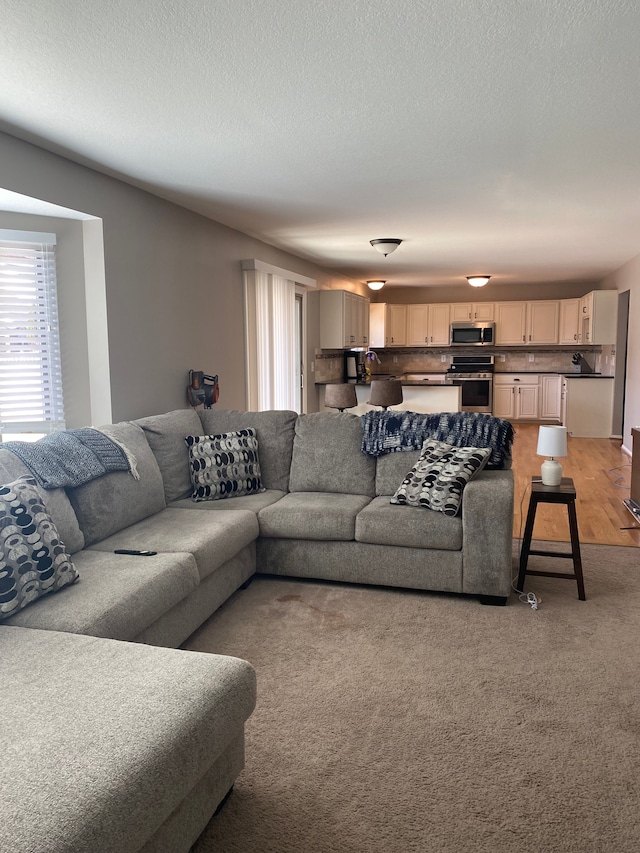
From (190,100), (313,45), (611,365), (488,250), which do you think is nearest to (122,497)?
(190,100)

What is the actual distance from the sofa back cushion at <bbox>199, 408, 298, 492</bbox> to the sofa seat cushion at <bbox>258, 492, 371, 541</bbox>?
0.44 m

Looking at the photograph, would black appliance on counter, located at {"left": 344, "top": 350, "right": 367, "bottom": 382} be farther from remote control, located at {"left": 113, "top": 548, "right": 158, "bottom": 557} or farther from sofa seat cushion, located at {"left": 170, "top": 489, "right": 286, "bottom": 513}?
remote control, located at {"left": 113, "top": 548, "right": 158, "bottom": 557}

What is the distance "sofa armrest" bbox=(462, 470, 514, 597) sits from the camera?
3.20 meters

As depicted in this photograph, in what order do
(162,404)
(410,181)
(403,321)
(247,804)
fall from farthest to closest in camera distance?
(403,321) → (162,404) → (410,181) → (247,804)

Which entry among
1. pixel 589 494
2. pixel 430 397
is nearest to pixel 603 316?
pixel 430 397

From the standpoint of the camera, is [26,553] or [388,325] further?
[388,325]

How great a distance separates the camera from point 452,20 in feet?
6.85

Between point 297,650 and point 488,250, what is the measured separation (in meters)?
5.47

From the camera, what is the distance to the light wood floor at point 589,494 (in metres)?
4.43

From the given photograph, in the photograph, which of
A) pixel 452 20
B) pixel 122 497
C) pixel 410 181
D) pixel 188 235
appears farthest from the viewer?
pixel 188 235

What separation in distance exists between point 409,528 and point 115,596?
160cm

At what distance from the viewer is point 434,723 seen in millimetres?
2260

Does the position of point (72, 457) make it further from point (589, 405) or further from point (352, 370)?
point (589, 405)

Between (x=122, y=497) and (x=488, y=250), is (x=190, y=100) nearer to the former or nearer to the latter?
(x=122, y=497)
